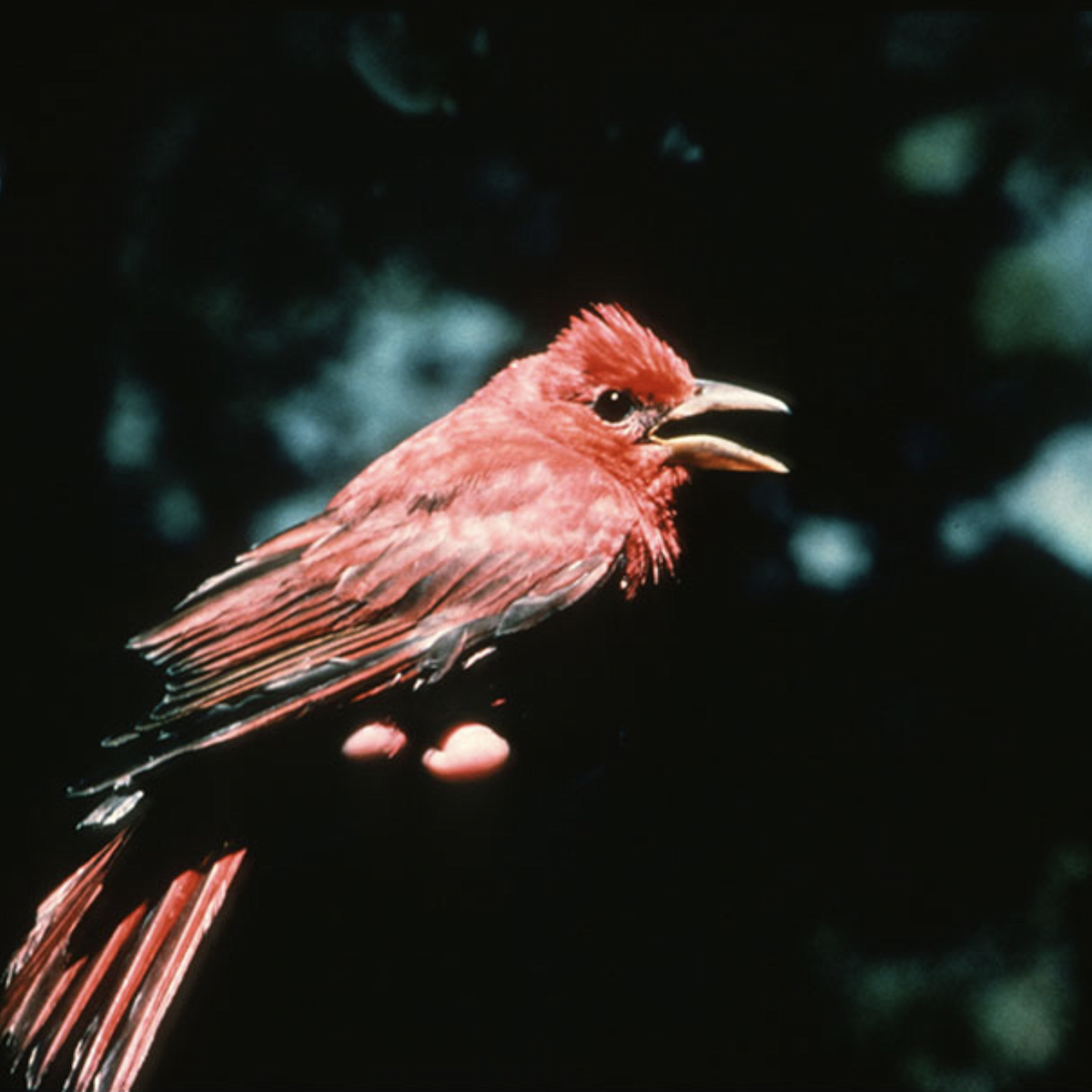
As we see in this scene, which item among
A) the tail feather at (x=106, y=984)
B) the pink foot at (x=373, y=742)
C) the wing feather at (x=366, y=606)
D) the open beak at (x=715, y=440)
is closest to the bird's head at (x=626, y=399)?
the open beak at (x=715, y=440)

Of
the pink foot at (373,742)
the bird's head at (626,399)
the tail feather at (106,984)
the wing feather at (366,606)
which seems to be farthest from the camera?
the bird's head at (626,399)

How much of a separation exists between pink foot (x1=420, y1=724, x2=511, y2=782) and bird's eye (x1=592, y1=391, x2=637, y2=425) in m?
0.75

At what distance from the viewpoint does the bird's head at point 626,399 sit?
1671 millimetres

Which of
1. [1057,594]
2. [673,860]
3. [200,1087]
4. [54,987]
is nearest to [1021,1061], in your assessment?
[673,860]

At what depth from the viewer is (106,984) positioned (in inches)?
52.4

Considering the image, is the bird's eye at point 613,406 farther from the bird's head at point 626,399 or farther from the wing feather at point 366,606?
the wing feather at point 366,606

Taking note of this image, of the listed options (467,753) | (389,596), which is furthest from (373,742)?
(389,596)

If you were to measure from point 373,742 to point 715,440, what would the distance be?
0.96m

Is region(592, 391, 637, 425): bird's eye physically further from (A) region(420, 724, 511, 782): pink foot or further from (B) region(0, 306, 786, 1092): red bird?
(A) region(420, 724, 511, 782): pink foot

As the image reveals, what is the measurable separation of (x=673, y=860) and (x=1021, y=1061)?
112 centimetres

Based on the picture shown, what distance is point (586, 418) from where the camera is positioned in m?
1.73

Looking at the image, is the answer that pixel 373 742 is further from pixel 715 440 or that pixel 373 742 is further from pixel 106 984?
pixel 715 440

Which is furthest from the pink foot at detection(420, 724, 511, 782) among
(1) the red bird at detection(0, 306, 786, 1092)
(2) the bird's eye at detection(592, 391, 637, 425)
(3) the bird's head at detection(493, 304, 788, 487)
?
(2) the bird's eye at detection(592, 391, 637, 425)

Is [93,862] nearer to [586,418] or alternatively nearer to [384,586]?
[384,586]
